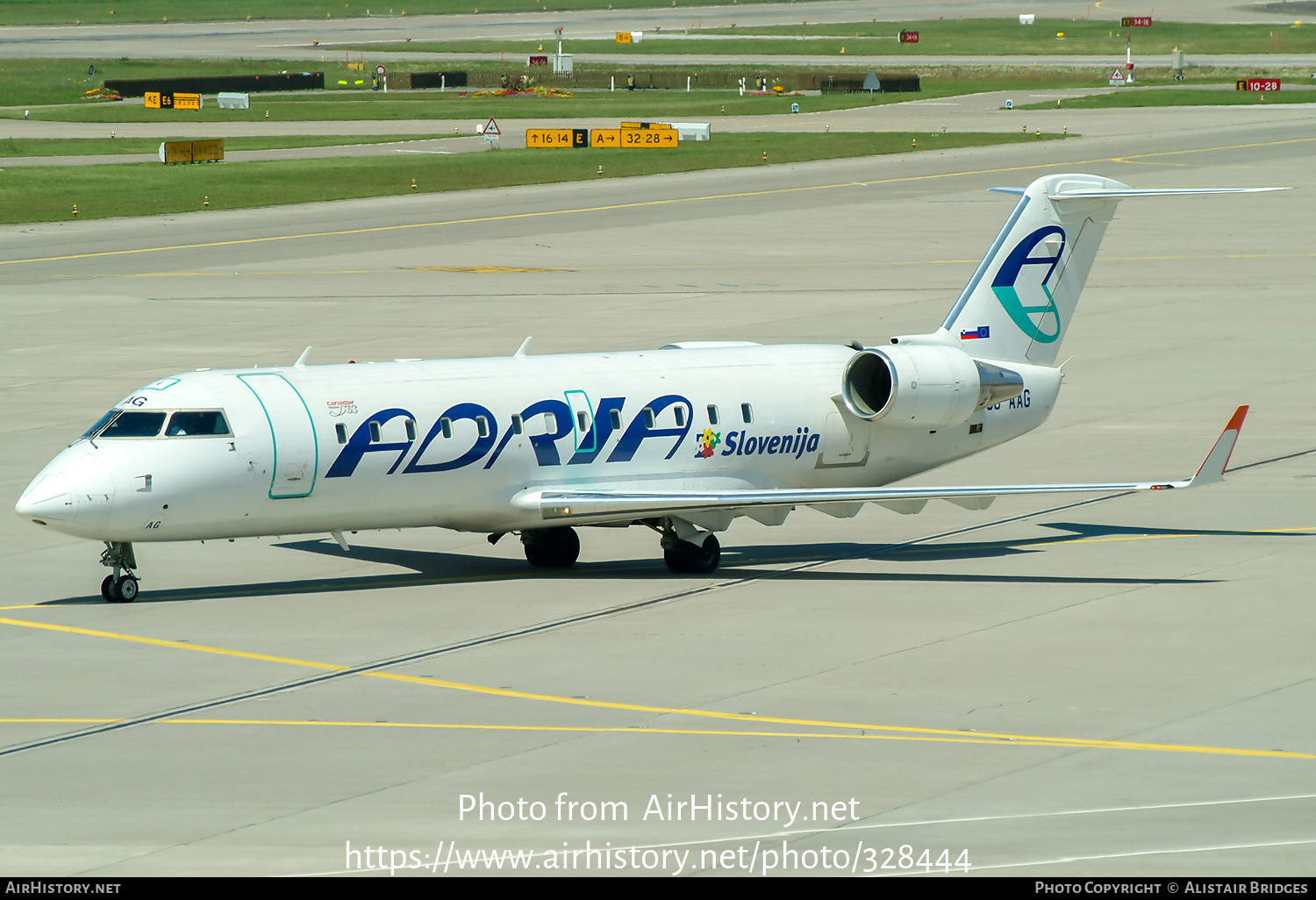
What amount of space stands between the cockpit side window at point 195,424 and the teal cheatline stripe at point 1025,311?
13.2 metres

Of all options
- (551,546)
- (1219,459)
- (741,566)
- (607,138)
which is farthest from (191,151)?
(1219,459)

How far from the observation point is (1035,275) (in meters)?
31.4

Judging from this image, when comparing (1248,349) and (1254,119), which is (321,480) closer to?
(1248,349)

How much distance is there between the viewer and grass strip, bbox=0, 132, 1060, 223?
7975 cm

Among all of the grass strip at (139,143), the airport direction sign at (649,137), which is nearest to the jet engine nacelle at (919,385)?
the airport direction sign at (649,137)

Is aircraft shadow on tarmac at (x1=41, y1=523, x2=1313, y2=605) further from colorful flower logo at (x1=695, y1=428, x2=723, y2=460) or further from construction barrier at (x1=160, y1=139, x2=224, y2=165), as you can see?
construction barrier at (x1=160, y1=139, x2=224, y2=165)

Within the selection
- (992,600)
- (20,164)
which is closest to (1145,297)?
(992,600)

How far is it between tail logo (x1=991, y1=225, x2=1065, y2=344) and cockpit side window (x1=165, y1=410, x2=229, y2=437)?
521 inches

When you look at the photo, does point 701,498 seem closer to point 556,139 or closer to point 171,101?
point 556,139

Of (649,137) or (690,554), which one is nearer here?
(690,554)

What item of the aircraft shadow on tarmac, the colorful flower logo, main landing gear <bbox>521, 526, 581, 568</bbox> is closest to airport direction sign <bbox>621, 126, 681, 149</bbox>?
the aircraft shadow on tarmac

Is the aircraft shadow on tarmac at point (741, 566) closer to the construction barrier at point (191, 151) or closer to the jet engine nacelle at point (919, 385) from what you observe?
the jet engine nacelle at point (919, 385)

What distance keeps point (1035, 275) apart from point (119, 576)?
1570cm

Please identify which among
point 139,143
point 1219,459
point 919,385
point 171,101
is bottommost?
point 1219,459
